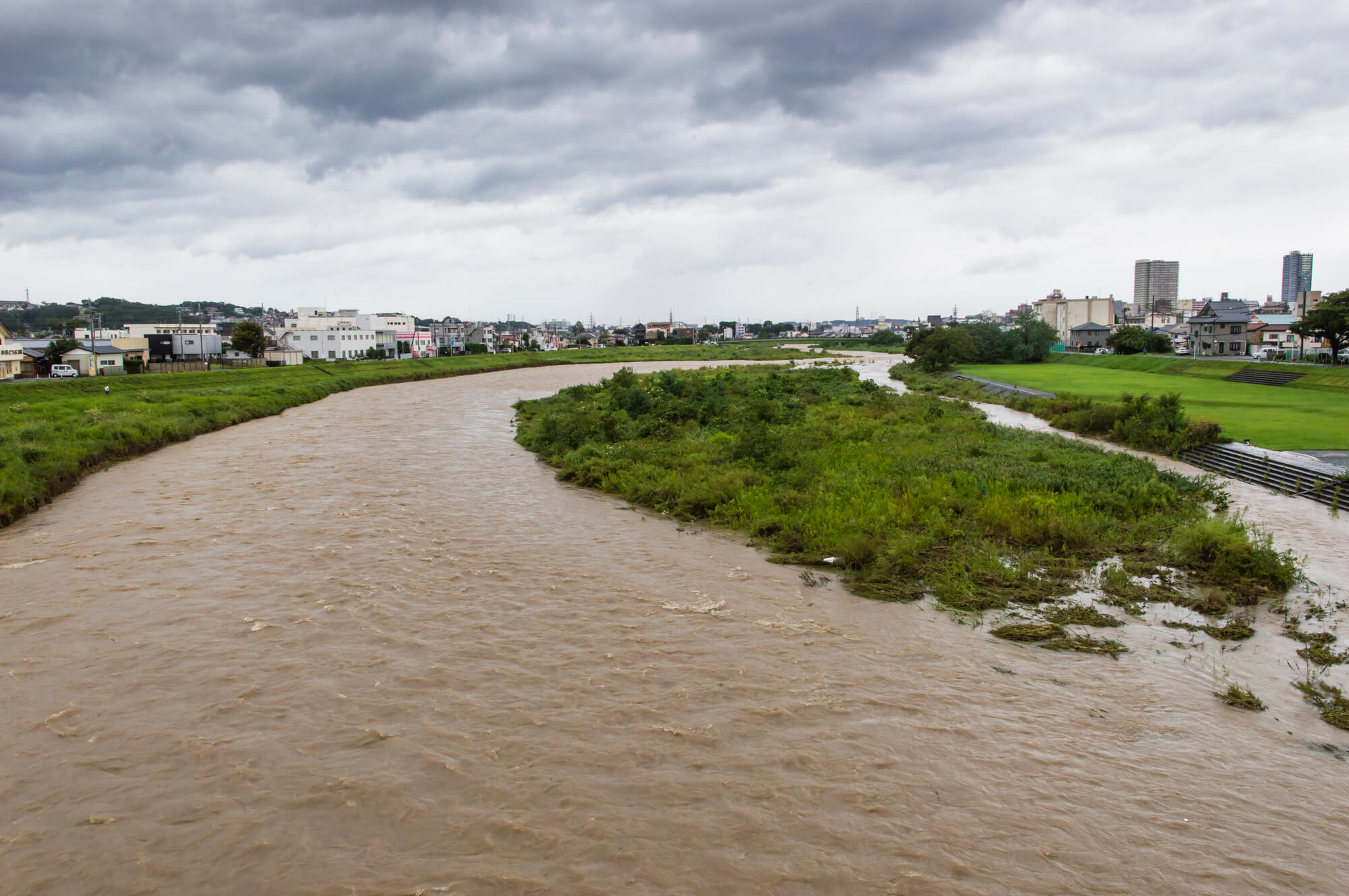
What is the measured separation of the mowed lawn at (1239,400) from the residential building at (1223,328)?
41.2 feet

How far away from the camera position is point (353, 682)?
25.2ft

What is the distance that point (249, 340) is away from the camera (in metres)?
64.3

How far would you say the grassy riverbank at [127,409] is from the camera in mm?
16984

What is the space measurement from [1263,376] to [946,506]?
3668 centimetres

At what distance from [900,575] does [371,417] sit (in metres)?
25.6

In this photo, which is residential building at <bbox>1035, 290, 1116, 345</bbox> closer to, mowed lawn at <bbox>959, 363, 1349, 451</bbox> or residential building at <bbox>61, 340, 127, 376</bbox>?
mowed lawn at <bbox>959, 363, 1349, 451</bbox>

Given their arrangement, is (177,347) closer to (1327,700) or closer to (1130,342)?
(1327,700)

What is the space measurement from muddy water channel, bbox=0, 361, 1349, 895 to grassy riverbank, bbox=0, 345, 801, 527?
6912mm

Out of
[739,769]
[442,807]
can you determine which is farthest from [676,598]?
[442,807]

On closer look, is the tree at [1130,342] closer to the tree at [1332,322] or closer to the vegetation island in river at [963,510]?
the tree at [1332,322]

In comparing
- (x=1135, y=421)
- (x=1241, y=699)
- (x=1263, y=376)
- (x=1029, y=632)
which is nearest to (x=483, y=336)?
(x=1263, y=376)

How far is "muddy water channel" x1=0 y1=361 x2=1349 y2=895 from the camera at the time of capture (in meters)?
5.19

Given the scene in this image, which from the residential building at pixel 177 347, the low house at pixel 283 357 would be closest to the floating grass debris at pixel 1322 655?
the residential building at pixel 177 347

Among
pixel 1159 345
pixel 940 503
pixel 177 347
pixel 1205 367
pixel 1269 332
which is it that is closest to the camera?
pixel 940 503
